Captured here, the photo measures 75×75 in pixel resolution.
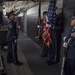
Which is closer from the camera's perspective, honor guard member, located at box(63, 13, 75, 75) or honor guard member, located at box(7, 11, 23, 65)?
honor guard member, located at box(63, 13, 75, 75)

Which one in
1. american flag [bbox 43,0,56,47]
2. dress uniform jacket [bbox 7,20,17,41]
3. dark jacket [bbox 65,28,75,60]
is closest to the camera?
dark jacket [bbox 65,28,75,60]

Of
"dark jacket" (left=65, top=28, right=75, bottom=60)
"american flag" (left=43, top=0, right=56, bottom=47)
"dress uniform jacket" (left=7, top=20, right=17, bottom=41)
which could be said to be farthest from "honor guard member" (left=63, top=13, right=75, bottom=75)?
"dress uniform jacket" (left=7, top=20, right=17, bottom=41)

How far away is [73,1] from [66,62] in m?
1.83

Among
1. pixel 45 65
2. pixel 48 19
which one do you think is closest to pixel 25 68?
pixel 45 65

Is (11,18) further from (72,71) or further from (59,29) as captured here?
(72,71)

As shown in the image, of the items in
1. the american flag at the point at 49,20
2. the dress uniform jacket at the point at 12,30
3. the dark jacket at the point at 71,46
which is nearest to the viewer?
the dark jacket at the point at 71,46

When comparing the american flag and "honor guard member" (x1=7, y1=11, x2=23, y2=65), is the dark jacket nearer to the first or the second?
the american flag

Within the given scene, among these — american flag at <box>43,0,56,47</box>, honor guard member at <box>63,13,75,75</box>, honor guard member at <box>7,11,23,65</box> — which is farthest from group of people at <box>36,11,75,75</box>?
honor guard member at <box>7,11,23,65</box>

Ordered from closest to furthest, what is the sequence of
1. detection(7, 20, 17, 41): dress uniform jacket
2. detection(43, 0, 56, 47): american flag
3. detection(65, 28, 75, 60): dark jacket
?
detection(65, 28, 75, 60): dark jacket, detection(43, 0, 56, 47): american flag, detection(7, 20, 17, 41): dress uniform jacket

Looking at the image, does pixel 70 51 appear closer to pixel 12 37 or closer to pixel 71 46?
pixel 71 46

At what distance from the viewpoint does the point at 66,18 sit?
5375 mm

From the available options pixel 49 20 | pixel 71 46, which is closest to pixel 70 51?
pixel 71 46

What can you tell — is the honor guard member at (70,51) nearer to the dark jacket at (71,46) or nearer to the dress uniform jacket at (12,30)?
the dark jacket at (71,46)

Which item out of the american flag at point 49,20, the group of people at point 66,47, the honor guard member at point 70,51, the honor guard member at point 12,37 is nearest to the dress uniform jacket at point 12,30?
the honor guard member at point 12,37
